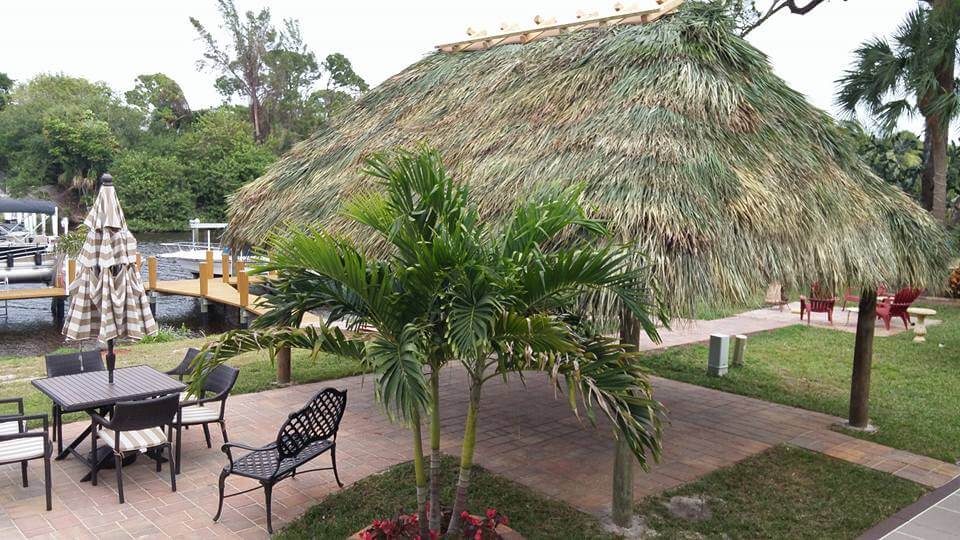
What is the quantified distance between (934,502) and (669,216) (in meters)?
3.24

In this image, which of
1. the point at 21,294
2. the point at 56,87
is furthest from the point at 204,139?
the point at 21,294

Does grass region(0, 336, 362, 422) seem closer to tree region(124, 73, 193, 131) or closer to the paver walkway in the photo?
the paver walkway

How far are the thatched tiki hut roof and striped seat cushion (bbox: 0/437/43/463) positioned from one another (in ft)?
8.10

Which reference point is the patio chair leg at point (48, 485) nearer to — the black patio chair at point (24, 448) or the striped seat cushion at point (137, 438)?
the black patio chair at point (24, 448)

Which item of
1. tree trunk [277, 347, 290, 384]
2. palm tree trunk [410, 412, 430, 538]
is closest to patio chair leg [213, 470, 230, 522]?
palm tree trunk [410, 412, 430, 538]

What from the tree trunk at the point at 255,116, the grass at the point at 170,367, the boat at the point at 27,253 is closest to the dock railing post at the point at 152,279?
the boat at the point at 27,253

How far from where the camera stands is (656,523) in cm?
483

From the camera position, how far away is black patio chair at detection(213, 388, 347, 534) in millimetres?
4594

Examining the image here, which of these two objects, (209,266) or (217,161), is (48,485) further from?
(217,161)

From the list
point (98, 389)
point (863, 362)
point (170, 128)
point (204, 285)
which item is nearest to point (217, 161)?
point (170, 128)

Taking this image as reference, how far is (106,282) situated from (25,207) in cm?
1866

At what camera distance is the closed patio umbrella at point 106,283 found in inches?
227

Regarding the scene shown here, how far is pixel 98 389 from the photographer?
222 inches

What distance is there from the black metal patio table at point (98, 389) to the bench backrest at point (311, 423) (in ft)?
4.68
